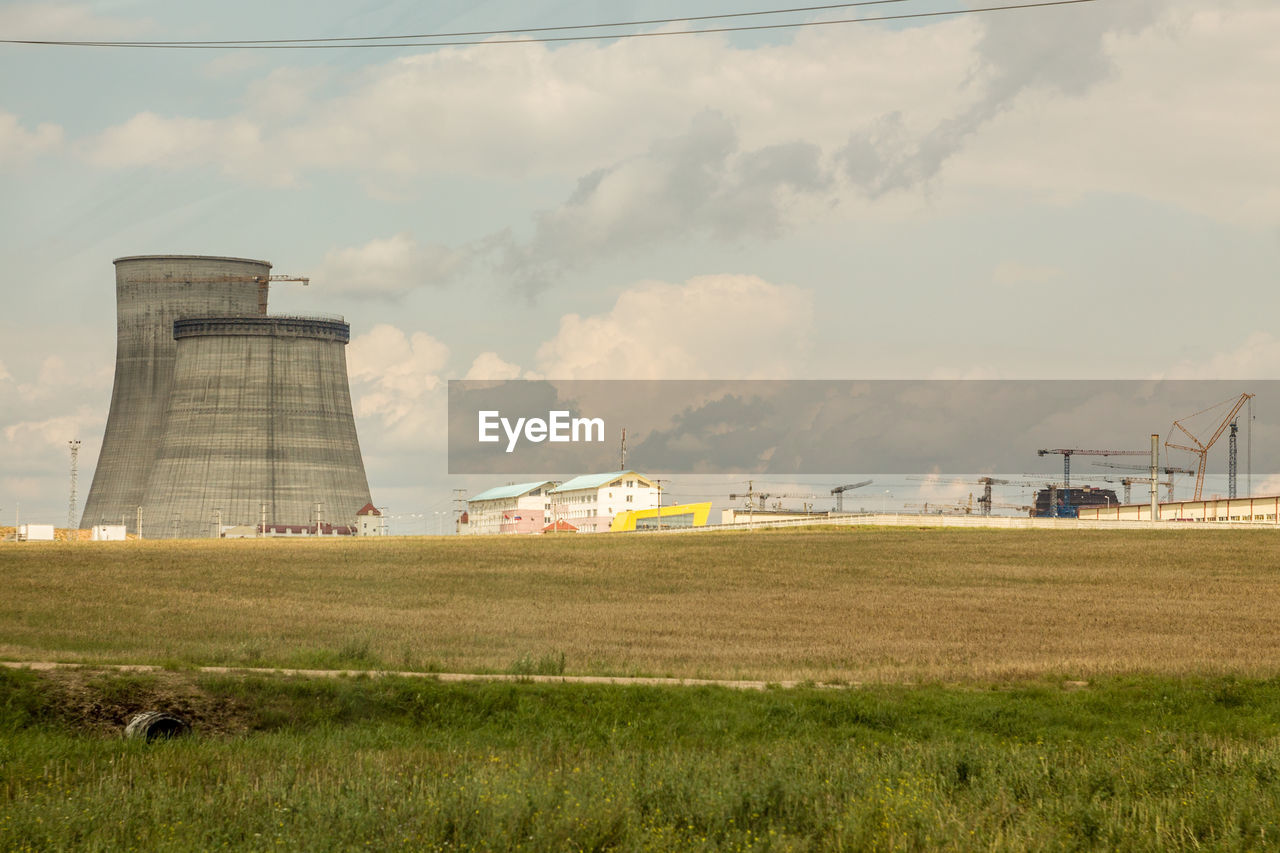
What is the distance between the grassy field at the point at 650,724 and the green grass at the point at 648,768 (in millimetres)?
52

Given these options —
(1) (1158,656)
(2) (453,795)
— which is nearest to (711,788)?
(2) (453,795)

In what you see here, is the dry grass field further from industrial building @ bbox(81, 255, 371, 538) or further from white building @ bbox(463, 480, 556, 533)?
white building @ bbox(463, 480, 556, 533)

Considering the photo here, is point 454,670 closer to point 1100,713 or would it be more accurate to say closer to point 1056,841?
point 1100,713

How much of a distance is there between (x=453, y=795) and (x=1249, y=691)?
1522 centimetres

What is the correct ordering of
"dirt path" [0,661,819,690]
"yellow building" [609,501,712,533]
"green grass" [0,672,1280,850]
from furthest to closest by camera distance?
"yellow building" [609,501,712,533], "dirt path" [0,661,819,690], "green grass" [0,672,1280,850]

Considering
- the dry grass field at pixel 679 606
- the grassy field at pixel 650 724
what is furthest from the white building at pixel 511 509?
the grassy field at pixel 650 724

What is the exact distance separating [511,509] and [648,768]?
437 ft

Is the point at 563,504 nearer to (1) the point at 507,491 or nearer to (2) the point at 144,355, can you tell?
(1) the point at 507,491

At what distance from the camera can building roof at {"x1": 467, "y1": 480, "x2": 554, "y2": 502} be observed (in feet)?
491

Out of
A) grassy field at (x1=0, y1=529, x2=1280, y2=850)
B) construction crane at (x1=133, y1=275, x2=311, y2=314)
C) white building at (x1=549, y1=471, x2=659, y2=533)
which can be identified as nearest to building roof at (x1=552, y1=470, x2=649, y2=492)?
white building at (x1=549, y1=471, x2=659, y2=533)

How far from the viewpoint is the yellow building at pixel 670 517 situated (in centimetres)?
12000

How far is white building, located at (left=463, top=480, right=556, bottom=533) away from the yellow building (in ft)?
58.2

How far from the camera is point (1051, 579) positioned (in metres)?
48.2

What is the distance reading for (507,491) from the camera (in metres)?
155
